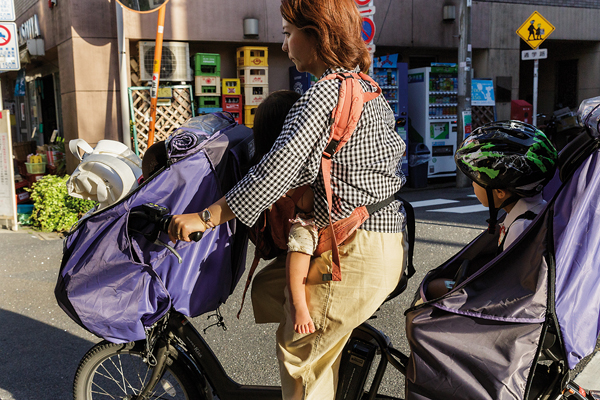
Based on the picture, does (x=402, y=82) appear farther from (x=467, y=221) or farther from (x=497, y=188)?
(x=497, y=188)

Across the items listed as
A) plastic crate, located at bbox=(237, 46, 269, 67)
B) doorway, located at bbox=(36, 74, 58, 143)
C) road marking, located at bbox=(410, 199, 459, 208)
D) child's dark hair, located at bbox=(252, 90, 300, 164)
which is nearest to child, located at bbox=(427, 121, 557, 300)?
child's dark hair, located at bbox=(252, 90, 300, 164)

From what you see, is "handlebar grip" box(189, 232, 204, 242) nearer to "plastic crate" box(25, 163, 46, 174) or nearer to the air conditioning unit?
the air conditioning unit

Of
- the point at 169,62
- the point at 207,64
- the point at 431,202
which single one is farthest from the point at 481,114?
the point at 169,62

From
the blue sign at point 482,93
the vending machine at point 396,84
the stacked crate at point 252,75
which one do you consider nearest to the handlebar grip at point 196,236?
the stacked crate at point 252,75

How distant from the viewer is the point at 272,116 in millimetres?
1929

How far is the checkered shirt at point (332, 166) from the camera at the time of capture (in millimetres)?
1628

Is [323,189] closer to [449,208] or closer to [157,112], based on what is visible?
[449,208]

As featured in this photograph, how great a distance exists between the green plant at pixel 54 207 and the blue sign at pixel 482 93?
9.04m

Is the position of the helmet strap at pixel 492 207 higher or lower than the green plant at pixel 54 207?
higher

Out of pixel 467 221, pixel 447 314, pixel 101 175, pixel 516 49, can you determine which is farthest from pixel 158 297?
pixel 516 49

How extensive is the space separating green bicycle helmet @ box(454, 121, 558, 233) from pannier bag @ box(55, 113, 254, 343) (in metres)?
0.90

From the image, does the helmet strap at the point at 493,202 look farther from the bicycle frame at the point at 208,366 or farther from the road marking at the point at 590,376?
the road marking at the point at 590,376

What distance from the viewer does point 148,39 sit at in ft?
33.6

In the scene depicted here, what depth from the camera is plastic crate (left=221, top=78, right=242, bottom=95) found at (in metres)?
10.6
